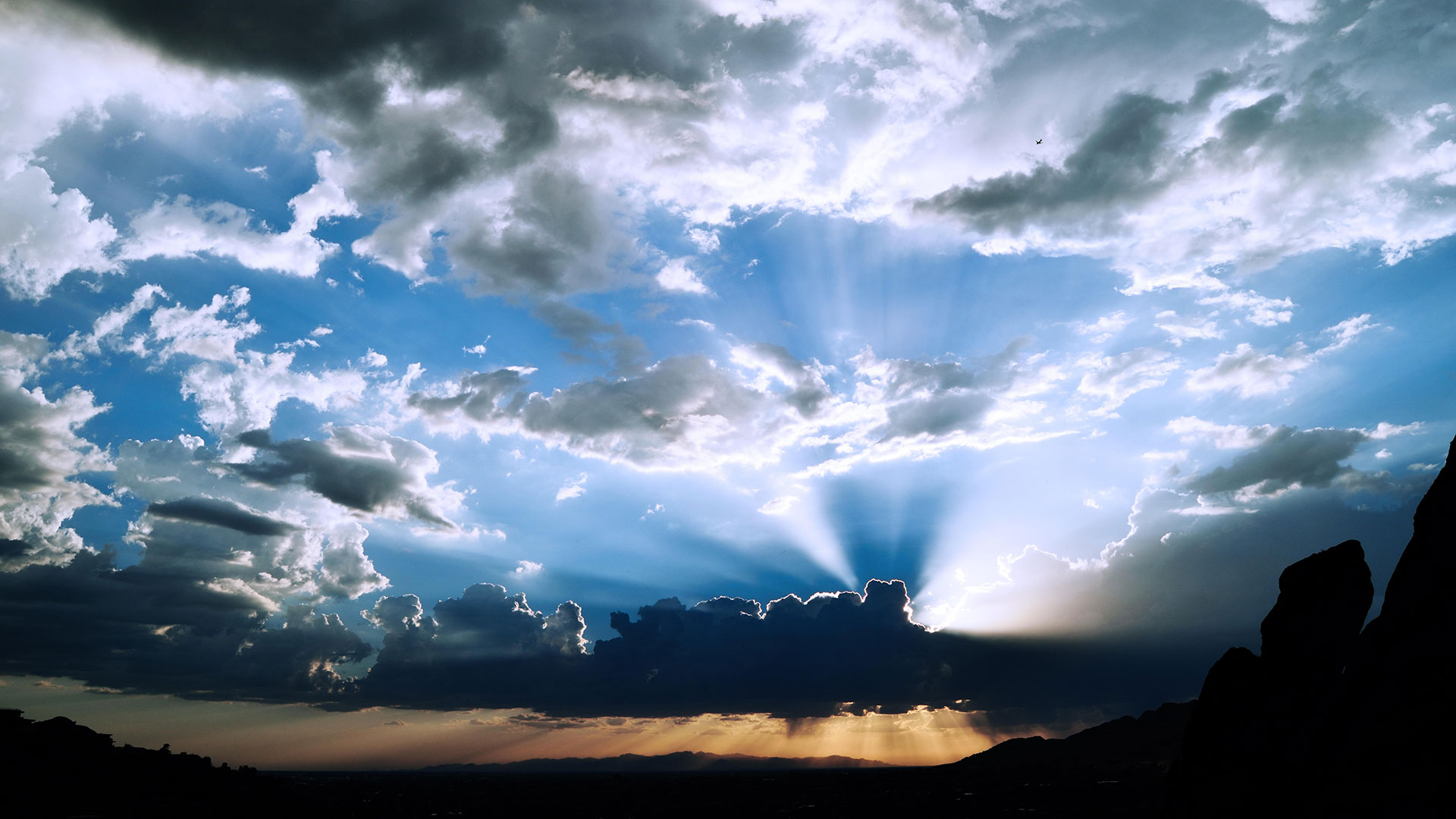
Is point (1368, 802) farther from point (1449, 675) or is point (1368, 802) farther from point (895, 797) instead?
point (895, 797)

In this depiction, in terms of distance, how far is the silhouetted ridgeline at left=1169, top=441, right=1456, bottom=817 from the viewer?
16688 mm

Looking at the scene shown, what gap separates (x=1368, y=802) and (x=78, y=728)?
106372 millimetres

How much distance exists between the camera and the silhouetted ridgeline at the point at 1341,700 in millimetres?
16688

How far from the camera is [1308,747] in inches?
844

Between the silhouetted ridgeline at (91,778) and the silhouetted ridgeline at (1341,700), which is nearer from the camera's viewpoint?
the silhouetted ridgeline at (1341,700)

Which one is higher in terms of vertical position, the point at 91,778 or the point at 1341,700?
the point at 1341,700

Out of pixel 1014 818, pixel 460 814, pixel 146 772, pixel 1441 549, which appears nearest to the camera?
pixel 1441 549

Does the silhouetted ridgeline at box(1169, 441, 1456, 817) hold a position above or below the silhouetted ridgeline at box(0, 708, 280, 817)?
above

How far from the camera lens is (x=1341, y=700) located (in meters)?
20.5

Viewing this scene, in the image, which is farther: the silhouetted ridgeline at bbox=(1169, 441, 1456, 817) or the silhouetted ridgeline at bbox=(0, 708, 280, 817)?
the silhouetted ridgeline at bbox=(0, 708, 280, 817)

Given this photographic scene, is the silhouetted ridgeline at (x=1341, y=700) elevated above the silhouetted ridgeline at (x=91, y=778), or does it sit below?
above

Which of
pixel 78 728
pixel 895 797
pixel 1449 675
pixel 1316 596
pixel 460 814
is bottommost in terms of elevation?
pixel 895 797

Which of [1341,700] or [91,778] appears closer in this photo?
[1341,700]

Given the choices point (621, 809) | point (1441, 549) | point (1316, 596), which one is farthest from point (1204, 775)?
point (621, 809)
